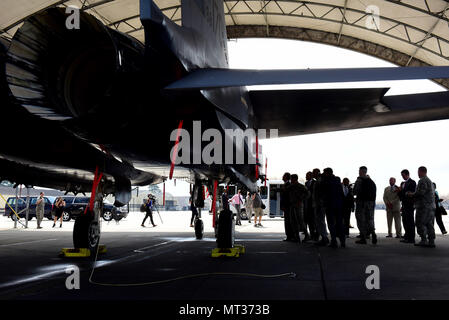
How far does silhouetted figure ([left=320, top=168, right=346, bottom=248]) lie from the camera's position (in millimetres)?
7203

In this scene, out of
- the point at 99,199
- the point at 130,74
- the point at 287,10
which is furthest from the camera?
the point at 287,10

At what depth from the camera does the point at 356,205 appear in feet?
26.9

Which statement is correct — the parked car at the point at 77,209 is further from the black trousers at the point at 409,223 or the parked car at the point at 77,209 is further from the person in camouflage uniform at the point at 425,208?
the person in camouflage uniform at the point at 425,208

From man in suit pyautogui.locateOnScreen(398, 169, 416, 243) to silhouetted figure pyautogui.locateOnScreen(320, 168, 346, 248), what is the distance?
1.98m

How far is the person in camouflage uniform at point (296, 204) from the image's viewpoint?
823 centimetres

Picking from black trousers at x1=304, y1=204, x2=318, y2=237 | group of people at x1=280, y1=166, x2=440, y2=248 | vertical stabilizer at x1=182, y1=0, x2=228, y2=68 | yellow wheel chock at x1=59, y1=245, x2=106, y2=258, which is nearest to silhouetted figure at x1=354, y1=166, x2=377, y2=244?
group of people at x1=280, y1=166, x2=440, y2=248

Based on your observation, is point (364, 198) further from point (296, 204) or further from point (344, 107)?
point (344, 107)

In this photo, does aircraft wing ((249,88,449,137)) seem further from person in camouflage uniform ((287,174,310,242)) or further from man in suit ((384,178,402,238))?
man in suit ((384,178,402,238))

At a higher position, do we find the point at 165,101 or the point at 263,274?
the point at 165,101

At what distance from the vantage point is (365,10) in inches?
616

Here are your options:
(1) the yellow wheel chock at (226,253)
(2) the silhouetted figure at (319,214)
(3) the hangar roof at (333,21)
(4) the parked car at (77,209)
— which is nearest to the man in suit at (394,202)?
(2) the silhouetted figure at (319,214)

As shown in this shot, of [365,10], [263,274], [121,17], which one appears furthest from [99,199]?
[365,10]
